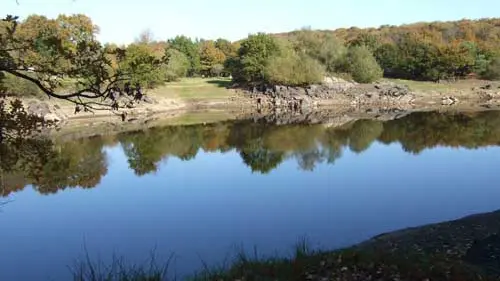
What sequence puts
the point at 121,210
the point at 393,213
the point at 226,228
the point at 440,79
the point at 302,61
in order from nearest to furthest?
the point at 226,228, the point at 393,213, the point at 121,210, the point at 302,61, the point at 440,79

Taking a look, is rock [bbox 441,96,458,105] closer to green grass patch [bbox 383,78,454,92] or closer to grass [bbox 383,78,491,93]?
grass [bbox 383,78,491,93]

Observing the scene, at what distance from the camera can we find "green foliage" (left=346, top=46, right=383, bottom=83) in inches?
3091

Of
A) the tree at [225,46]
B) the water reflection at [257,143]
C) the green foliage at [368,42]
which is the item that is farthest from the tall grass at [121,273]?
the tree at [225,46]

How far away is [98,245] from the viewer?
1642 centimetres

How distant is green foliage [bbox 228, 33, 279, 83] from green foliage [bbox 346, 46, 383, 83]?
1296 cm

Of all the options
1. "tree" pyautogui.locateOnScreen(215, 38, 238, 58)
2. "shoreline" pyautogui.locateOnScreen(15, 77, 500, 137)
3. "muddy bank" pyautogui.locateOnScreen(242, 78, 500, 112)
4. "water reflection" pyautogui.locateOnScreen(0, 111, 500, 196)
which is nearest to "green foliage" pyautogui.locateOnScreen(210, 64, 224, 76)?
"tree" pyautogui.locateOnScreen(215, 38, 238, 58)

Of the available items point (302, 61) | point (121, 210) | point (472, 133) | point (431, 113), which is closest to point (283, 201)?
point (121, 210)

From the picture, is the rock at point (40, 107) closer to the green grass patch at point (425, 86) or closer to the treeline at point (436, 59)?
the green grass patch at point (425, 86)

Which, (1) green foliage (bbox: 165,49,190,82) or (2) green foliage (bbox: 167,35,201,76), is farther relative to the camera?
(2) green foliage (bbox: 167,35,201,76)

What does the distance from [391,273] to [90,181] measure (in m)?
21.2

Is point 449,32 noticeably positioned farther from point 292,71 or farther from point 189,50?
point 292,71

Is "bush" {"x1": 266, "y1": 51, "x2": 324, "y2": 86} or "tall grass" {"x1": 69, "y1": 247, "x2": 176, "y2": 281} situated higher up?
"bush" {"x1": 266, "y1": 51, "x2": 324, "y2": 86}

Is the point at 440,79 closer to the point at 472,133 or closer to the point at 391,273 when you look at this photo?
the point at 472,133

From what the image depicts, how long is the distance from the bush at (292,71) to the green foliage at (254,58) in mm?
1813
